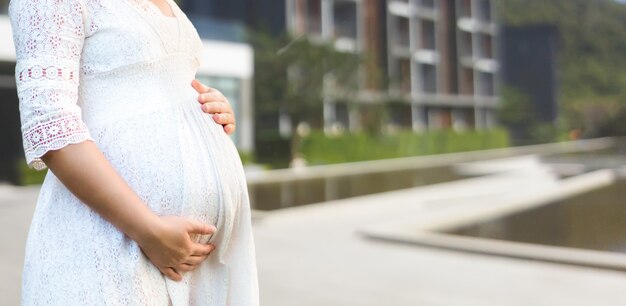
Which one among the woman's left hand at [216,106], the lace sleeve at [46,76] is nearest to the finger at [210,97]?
the woman's left hand at [216,106]

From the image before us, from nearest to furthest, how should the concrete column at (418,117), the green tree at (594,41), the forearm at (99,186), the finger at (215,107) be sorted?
the forearm at (99,186), the finger at (215,107), the green tree at (594,41), the concrete column at (418,117)

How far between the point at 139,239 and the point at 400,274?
13.8 ft

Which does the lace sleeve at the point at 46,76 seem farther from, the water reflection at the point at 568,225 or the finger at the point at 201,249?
the water reflection at the point at 568,225

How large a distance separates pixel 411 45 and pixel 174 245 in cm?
3009

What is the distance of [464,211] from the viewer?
7.91 metres

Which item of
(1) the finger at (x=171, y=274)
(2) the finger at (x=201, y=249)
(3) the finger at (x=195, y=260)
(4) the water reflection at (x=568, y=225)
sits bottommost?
(4) the water reflection at (x=568, y=225)

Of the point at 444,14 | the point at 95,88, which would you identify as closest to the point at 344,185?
the point at 95,88

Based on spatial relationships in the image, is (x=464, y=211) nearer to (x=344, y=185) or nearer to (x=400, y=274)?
(x=400, y=274)

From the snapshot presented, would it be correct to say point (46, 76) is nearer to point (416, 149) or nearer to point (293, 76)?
point (293, 76)

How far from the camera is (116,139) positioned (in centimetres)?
93

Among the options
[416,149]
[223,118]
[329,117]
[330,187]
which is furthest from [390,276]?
[416,149]

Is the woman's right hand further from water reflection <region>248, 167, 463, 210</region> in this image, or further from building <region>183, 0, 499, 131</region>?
building <region>183, 0, 499, 131</region>

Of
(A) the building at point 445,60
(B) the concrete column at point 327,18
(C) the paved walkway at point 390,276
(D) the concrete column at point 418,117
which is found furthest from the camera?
(D) the concrete column at point 418,117

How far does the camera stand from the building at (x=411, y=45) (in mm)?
24078
